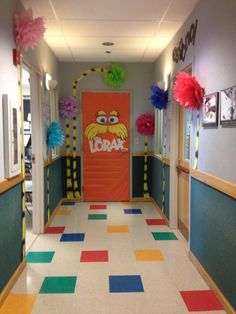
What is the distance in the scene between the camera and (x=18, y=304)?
2670 mm

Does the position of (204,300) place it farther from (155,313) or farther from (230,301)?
(155,313)

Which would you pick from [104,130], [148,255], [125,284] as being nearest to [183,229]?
[148,255]

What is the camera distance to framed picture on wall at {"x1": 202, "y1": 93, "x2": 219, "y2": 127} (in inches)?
109

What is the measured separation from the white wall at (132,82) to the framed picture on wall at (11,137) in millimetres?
3229

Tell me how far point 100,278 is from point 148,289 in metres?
0.48

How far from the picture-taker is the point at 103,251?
3809 millimetres

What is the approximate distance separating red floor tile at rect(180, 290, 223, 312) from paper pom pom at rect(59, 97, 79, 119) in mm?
4032

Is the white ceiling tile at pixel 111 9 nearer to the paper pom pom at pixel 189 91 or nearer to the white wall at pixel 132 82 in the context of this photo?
the paper pom pom at pixel 189 91

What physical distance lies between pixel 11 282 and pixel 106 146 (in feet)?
12.4

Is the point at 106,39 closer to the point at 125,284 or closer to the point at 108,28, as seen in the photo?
the point at 108,28

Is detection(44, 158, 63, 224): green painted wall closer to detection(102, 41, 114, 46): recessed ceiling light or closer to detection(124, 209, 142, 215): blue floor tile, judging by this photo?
detection(124, 209, 142, 215): blue floor tile

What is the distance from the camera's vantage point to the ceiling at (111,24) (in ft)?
11.0

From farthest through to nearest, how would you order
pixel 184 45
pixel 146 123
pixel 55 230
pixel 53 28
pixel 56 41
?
1. pixel 146 123
2. pixel 56 41
3. pixel 55 230
4. pixel 53 28
5. pixel 184 45

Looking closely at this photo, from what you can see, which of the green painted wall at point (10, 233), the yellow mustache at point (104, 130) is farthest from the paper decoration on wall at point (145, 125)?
the green painted wall at point (10, 233)
